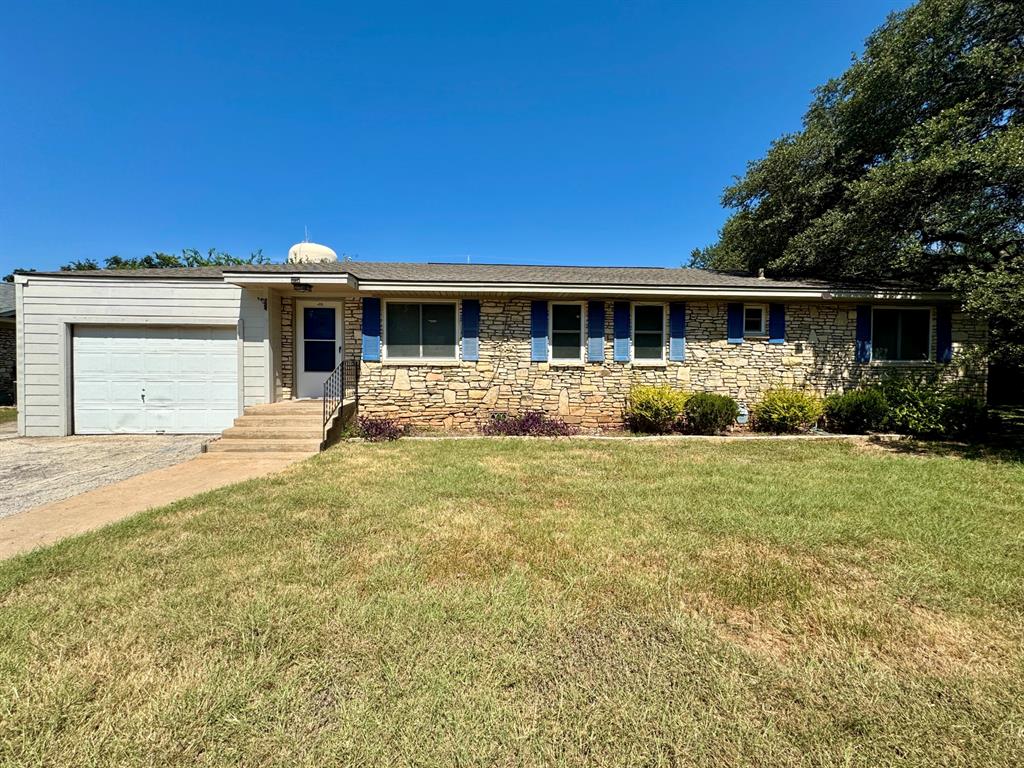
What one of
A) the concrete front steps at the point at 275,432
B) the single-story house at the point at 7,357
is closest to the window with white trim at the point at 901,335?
the concrete front steps at the point at 275,432

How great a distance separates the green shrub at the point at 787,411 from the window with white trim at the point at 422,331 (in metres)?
6.74

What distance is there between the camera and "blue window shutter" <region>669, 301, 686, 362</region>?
906 centimetres

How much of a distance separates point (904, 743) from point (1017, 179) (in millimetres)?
10585

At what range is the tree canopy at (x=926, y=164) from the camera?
739cm

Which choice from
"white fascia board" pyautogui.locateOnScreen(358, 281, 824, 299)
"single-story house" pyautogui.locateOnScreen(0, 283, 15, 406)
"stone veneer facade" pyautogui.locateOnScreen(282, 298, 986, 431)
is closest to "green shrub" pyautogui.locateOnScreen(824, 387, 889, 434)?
"stone veneer facade" pyautogui.locateOnScreen(282, 298, 986, 431)

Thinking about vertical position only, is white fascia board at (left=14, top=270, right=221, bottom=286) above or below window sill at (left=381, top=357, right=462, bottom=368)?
above

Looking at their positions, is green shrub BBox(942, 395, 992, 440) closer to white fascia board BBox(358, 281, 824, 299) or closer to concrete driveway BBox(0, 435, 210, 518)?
white fascia board BBox(358, 281, 824, 299)

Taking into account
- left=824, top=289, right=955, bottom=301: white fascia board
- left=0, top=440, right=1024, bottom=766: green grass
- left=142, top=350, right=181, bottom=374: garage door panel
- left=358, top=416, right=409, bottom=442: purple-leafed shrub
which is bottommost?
left=0, top=440, right=1024, bottom=766: green grass

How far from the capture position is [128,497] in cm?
459

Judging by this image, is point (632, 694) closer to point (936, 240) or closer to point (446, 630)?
point (446, 630)

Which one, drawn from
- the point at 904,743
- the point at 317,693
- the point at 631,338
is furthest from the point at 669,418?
the point at 317,693

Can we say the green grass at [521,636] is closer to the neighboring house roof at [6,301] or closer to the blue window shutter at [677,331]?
the blue window shutter at [677,331]

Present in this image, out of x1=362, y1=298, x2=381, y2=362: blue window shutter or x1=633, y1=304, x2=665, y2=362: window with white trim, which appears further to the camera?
x1=633, y1=304, x2=665, y2=362: window with white trim

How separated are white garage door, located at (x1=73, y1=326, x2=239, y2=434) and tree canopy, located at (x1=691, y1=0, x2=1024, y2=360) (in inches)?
549
